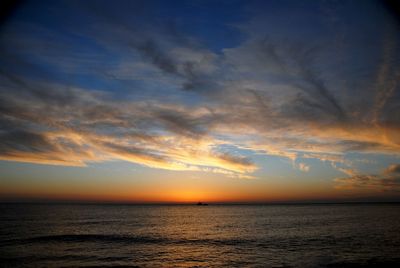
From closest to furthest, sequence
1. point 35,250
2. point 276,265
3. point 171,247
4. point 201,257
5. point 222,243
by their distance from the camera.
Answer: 1. point 276,265
2. point 201,257
3. point 35,250
4. point 171,247
5. point 222,243

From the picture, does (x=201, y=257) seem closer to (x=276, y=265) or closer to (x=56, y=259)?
(x=276, y=265)

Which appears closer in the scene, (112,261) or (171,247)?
(112,261)

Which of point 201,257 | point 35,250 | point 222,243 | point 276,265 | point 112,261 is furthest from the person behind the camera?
point 222,243

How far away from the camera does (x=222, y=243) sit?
45.9 metres

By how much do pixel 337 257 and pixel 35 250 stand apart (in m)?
35.9

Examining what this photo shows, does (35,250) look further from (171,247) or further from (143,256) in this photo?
(171,247)

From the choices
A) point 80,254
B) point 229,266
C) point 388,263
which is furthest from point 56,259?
point 388,263

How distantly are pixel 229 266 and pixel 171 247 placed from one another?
14108 millimetres

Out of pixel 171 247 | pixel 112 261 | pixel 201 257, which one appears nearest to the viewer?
pixel 112 261

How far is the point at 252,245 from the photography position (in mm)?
43250

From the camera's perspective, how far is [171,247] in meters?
42.6

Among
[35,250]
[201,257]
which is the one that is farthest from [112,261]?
[35,250]

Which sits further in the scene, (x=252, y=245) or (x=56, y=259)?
(x=252, y=245)

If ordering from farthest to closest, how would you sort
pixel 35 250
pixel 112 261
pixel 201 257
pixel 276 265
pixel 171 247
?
pixel 171 247 < pixel 35 250 < pixel 201 257 < pixel 112 261 < pixel 276 265
